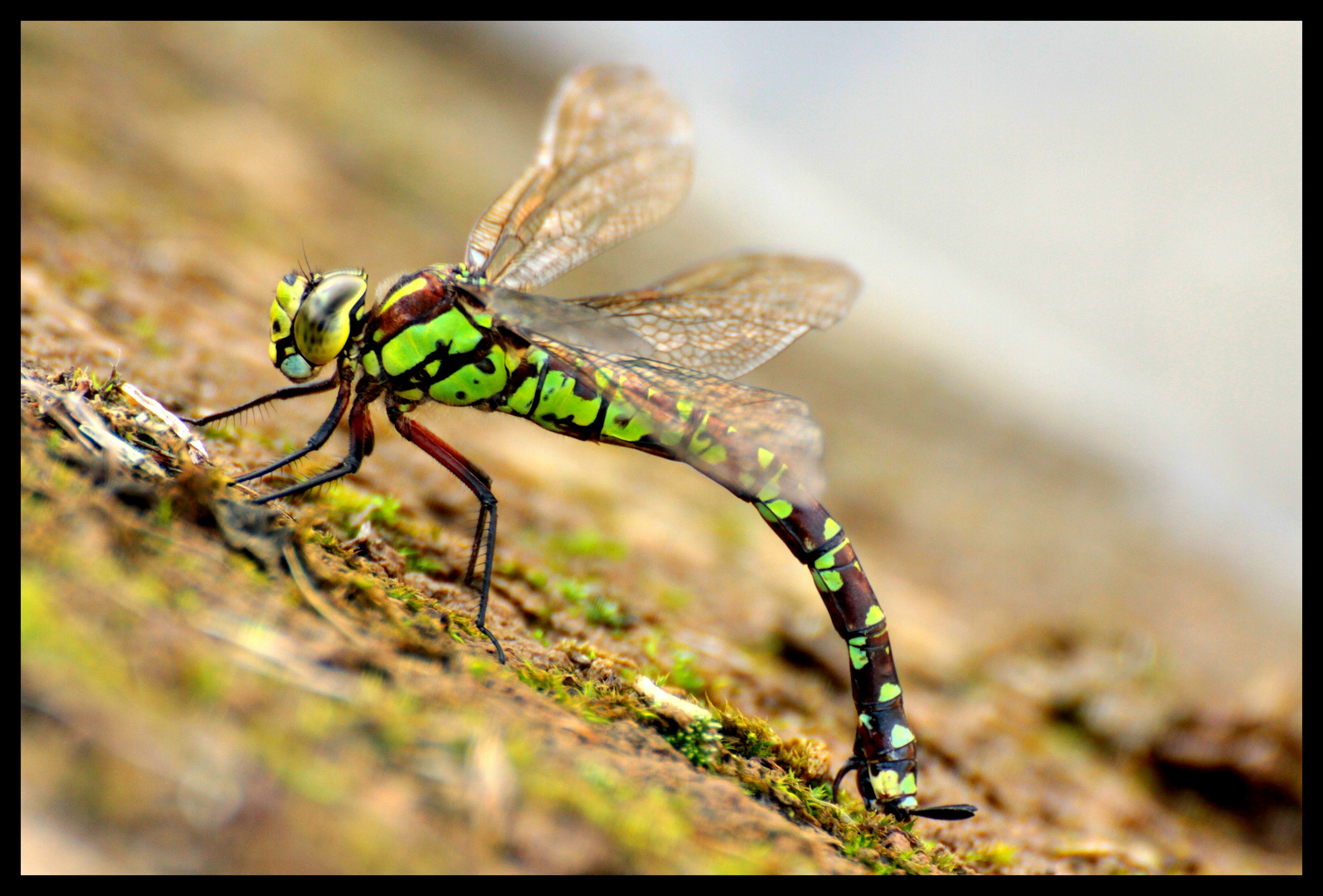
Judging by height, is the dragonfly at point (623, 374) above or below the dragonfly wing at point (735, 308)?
below

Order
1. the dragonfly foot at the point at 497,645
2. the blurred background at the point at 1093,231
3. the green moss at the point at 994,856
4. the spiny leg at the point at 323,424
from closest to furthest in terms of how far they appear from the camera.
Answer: the dragonfly foot at the point at 497,645, the green moss at the point at 994,856, the spiny leg at the point at 323,424, the blurred background at the point at 1093,231

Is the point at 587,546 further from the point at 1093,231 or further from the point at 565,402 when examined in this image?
the point at 1093,231

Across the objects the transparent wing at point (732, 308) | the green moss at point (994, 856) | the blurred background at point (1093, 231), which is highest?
the blurred background at point (1093, 231)

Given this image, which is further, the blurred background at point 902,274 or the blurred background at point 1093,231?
the blurred background at point 1093,231

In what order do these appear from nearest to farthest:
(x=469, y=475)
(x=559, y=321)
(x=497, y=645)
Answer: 1. (x=497, y=645)
2. (x=559, y=321)
3. (x=469, y=475)

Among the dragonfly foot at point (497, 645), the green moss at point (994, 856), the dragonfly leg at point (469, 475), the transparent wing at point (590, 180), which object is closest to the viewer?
the dragonfly foot at point (497, 645)

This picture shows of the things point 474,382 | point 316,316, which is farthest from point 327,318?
point 474,382

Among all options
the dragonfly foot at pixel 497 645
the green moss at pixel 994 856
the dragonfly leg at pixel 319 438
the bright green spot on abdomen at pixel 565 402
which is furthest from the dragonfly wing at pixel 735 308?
the green moss at pixel 994 856

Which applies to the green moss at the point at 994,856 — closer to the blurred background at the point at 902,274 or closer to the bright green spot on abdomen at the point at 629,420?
the blurred background at the point at 902,274
